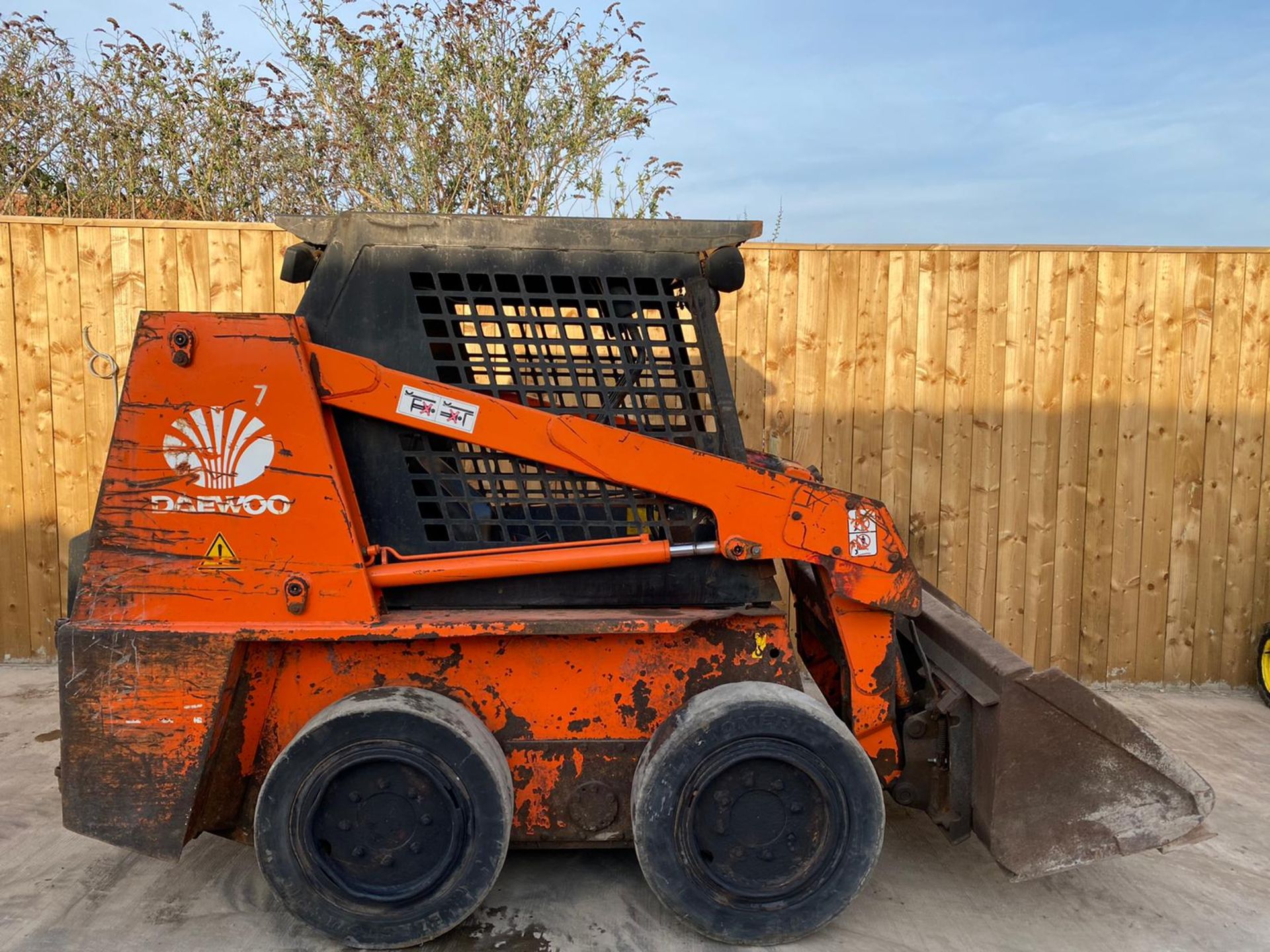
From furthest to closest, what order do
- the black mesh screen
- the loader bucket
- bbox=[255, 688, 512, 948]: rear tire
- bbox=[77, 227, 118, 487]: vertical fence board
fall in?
bbox=[77, 227, 118, 487]: vertical fence board < the black mesh screen < the loader bucket < bbox=[255, 688, 512, 948]: rear tire

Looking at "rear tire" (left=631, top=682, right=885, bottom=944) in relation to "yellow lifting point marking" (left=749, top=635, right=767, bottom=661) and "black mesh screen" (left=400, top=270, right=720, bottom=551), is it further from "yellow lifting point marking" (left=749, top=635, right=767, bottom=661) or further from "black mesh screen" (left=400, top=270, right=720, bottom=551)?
"black mesh screen" (left=400, top=270, right=720, bottom=551)

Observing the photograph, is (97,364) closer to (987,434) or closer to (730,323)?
(730,323)

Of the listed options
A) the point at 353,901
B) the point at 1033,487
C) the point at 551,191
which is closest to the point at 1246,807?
the point at 1033,487

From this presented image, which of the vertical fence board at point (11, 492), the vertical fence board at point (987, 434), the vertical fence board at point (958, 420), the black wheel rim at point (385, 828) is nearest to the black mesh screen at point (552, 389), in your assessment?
the black wheel rim at point (385, 828)

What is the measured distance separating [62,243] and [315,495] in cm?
374

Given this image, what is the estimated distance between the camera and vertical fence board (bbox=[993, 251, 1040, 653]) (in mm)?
5547

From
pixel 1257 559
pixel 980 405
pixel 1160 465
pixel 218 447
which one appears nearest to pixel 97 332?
pixel 218 447

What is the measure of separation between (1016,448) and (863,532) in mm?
2904

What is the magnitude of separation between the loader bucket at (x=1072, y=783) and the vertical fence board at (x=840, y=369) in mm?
2688

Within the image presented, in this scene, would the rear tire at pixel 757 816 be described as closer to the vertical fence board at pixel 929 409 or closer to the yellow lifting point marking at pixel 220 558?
the yellow lifting point marking at pixel 220 558

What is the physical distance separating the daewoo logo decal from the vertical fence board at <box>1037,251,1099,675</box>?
15.4 ft

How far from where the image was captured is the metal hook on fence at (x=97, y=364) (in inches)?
215

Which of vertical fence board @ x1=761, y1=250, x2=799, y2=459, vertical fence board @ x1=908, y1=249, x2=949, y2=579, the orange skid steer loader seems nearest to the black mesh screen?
the orange skid steer loader

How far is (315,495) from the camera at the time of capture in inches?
117
